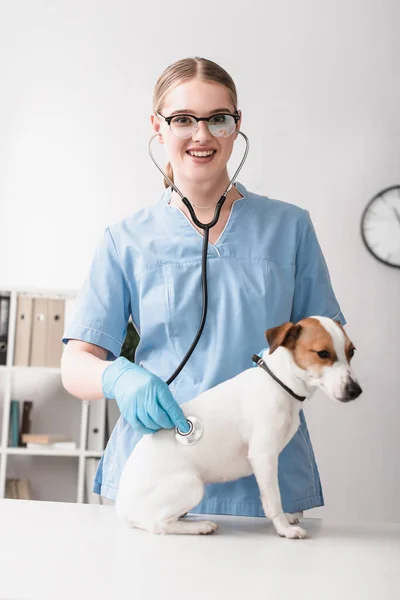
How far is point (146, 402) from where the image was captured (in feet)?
2.94

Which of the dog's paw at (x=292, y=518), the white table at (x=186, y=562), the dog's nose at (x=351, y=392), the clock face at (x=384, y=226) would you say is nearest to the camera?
the white table at (x=186, y=562)

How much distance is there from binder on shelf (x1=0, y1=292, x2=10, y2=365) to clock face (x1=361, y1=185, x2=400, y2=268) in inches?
70.1

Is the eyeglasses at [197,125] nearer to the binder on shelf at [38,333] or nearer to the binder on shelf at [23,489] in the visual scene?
the binder on shelf at [38,333]

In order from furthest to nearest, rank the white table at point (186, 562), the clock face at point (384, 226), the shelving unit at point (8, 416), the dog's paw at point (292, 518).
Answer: the clock face at point (384, 226) → the shelving unit at point (8, 416) → the dog's paw at point (292, 518) → the white table at point (186, 562)

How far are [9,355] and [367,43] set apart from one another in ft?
7.83

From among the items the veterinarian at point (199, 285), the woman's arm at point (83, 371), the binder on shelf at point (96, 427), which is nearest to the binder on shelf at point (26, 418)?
the binder on shelf at point (96, 427)

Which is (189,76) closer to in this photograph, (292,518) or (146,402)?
(146,402)

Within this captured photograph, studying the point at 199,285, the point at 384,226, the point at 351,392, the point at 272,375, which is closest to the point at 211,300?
the point at 199,285

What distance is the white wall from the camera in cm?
345

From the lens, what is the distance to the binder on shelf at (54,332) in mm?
3090

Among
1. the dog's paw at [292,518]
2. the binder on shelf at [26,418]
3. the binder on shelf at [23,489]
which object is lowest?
the binder on shelf at [23,489]

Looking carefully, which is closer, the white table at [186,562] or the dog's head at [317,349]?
the white table at [186,562]

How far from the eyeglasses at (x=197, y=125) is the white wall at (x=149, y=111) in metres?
2.39

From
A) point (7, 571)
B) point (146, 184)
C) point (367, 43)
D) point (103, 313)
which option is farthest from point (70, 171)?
point (7, 571)
